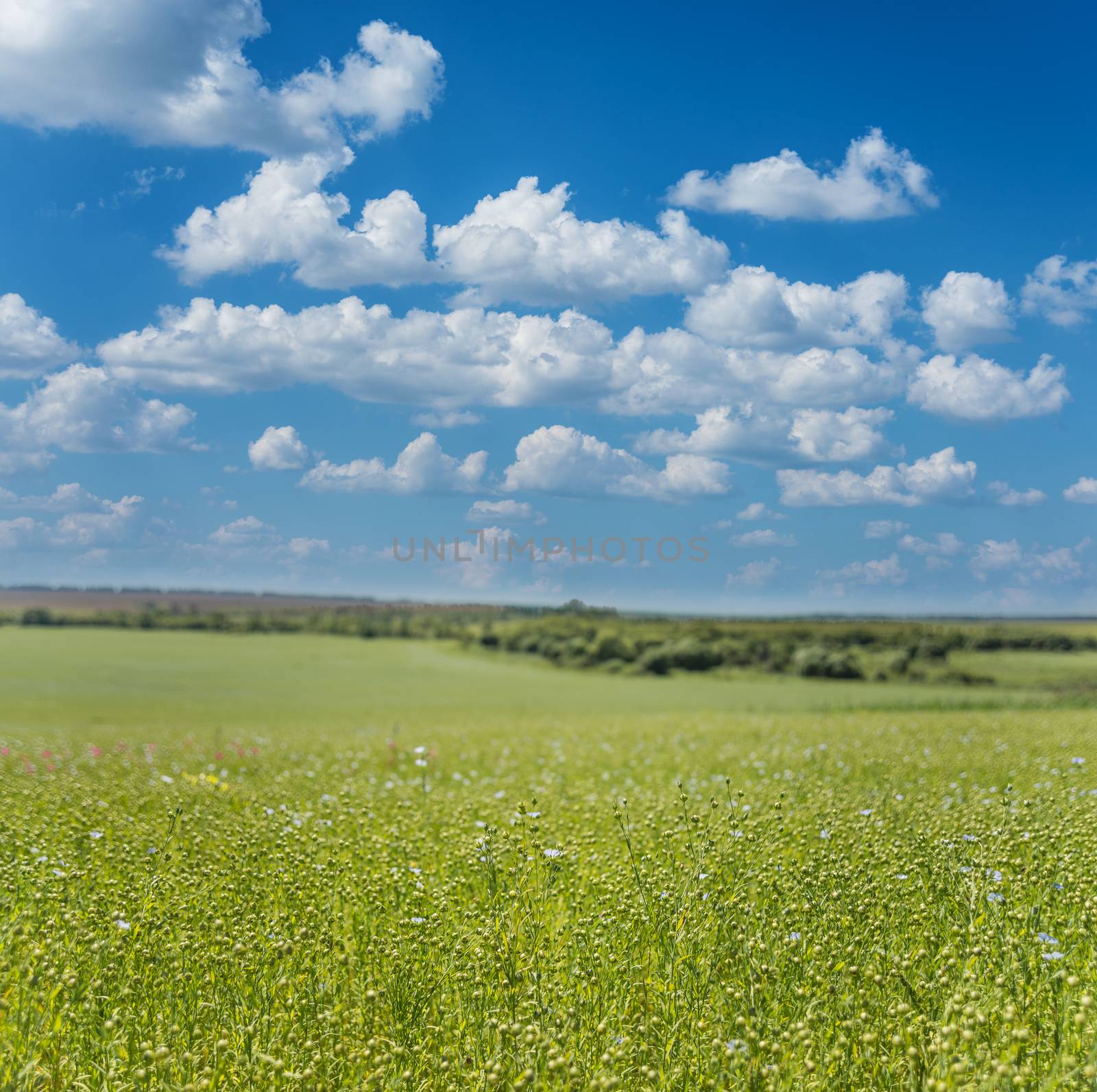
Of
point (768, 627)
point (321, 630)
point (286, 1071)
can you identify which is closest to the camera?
point (286, 1071)

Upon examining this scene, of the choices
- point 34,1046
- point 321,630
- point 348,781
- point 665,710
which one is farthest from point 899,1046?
point 321,630

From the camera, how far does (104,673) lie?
4244 cm

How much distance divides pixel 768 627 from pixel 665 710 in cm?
2364

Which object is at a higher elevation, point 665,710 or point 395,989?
point 395,989

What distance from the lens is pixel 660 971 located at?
457 cm

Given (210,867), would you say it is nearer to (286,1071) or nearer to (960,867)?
(286,1071)

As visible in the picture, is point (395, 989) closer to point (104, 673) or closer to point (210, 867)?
point (210, 867)

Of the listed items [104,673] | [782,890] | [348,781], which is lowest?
[104,673]

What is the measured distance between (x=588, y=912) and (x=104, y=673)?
1681 inches

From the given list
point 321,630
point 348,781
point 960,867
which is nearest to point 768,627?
point 321,630

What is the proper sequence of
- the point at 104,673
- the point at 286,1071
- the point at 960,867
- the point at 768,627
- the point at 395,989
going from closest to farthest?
the point at 286,1071 → the point at 395,989 → the point at 960,867 → the point at 104,673 → the point at 768,627

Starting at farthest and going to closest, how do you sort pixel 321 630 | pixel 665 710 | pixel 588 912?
pixel 321 630 → pixel 665 710 → pixel 588 912

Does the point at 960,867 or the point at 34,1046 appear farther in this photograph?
the point at 960,867

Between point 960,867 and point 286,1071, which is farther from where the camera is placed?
point 960,867
